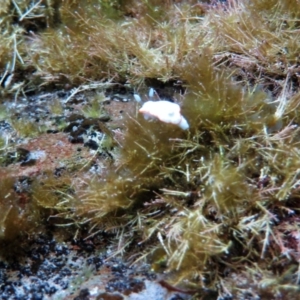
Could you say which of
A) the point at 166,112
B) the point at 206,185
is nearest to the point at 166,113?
the point at 166,112

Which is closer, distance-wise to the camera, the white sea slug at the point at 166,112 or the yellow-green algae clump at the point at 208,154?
the yellow-green algae clump at the point at 208,154

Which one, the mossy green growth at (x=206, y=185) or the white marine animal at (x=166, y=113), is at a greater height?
the white marine animal at (x=166, y=113)

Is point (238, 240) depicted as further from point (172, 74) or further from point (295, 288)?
point (172, 74)

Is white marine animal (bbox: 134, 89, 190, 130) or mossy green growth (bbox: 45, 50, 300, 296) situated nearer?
mossy green growth (bbox: 45, 50, 300, 296)

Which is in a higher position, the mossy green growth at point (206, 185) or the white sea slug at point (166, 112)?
the white sea slug at point (166, 112)

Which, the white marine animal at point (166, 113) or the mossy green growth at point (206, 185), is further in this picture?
the white marine animal at point (166, 113)

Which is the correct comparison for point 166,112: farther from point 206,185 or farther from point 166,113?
point 206,185
